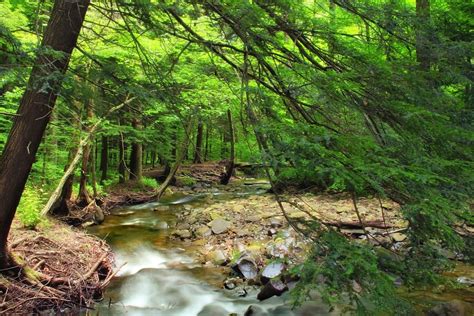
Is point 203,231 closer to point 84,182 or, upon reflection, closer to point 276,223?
point 276,223

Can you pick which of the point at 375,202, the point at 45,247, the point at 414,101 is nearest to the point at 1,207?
the point at 45,247

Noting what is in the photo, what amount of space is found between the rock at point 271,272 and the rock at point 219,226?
3.35m

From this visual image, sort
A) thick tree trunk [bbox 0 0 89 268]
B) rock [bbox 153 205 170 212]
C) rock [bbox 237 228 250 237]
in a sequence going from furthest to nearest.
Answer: rock [bbox 153 205 170 212], rock [bbox 237 228 250 237], thick tree trunk [bbox 0 0 89 268]

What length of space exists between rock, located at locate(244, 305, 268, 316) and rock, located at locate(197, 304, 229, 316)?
44cm

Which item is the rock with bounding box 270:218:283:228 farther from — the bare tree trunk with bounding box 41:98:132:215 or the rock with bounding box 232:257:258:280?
the bare tree trunk with bounding box 41:98:132:215

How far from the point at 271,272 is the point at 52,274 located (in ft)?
13.7

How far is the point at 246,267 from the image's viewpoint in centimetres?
880

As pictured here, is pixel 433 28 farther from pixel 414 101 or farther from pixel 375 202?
pixel 375 202

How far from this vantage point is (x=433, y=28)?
4078mm

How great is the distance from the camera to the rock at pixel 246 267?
28.5 ft

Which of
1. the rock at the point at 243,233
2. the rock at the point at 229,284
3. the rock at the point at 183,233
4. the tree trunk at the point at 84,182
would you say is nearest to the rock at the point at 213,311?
the rock at the point at 229,284

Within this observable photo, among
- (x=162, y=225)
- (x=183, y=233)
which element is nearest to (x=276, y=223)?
(x=183, y=233)

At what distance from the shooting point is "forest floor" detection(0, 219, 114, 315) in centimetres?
593

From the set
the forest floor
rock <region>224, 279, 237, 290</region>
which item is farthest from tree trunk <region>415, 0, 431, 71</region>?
the forest floor
